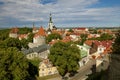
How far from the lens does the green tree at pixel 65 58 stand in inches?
1925

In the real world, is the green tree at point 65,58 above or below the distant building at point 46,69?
above

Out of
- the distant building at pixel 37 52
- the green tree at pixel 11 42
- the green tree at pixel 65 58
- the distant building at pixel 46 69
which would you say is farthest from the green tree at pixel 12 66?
the distant building at pixel 37 52

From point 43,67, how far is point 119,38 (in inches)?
1161

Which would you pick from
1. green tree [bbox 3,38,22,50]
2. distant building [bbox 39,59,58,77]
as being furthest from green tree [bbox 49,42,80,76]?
green tree [bbox 3,38,22,50]

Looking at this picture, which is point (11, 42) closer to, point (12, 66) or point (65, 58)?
point (65, 58)

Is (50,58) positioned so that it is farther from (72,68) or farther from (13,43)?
(13,43)

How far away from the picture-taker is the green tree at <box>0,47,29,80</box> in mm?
39000

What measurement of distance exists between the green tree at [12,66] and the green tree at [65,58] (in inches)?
389

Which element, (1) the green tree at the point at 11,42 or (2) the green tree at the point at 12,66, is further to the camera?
(1) the green tree at the point at 11,42

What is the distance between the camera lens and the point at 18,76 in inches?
1540

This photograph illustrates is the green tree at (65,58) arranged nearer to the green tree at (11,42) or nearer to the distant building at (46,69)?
the distant building at (46,69)

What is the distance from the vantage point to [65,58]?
5000cm

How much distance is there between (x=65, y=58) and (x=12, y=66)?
13.3 meters

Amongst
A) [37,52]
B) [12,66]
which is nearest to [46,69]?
[12,66]
